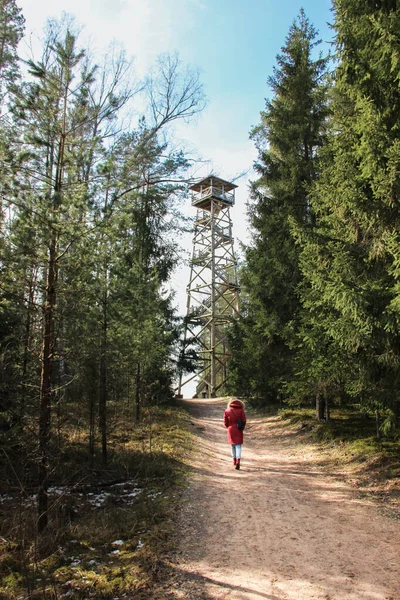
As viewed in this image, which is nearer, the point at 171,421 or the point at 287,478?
the point at 287,478

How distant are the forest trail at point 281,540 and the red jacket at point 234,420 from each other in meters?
0.60

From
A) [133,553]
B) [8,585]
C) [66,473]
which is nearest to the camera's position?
[8,585]

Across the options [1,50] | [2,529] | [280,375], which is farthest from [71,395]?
[1,50]

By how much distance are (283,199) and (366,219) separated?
6.00 m

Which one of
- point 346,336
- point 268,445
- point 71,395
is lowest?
point 268,445

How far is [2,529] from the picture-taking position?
4.96 m

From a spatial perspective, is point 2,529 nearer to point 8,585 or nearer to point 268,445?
point 8,585

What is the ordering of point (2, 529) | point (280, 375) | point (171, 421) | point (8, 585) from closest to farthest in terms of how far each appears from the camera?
point (8, 585) → point (2, 529) → point (280, 375) → point (171, 421)

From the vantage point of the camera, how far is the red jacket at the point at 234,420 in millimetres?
7926

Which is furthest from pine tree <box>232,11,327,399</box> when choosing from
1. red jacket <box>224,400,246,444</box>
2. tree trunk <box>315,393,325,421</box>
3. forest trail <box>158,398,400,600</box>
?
forest trail <box>158,398,400,600</box>

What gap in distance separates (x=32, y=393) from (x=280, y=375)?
727 centimetres

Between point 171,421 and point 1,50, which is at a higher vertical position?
point 1,50

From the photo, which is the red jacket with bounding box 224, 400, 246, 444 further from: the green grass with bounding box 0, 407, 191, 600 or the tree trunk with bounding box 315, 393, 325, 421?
the tree trunk with bounding box 315, 393, 325, 421

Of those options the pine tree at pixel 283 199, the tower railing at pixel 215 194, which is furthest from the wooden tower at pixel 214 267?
the pine tree at pixel 283 199
